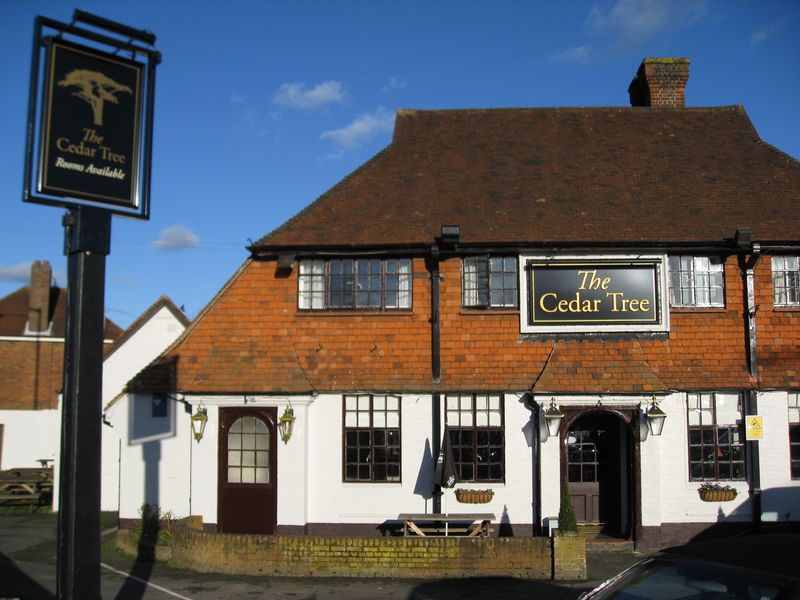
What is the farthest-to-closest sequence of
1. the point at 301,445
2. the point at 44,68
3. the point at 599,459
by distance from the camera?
the point at 599,459 → the point at 301,445 → the point at 44,68

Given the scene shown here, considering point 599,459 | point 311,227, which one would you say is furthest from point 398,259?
point 599,459

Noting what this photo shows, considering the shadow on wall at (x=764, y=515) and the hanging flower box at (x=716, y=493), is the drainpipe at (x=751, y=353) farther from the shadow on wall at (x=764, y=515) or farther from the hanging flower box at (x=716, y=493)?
the hanging flower box at (x=716, y=493)

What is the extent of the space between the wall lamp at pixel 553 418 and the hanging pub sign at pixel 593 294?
1.71 metres

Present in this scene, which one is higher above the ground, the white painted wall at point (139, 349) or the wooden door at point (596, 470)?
the white painted wall at point (139, 349)

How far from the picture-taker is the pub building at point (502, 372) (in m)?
15.4

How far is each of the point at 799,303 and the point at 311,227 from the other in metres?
10.5

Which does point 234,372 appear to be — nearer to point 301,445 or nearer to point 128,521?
point 301,445

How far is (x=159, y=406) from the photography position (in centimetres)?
1608

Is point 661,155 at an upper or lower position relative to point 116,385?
upper

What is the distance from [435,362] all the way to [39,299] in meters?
22.4

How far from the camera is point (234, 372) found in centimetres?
1582

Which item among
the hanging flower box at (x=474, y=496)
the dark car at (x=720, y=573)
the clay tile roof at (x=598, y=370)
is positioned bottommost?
the hanging flower box at (x=474, y=496)

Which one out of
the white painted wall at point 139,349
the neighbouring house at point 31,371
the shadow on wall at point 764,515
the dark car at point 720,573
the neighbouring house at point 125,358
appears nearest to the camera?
the dark car at point 720,573

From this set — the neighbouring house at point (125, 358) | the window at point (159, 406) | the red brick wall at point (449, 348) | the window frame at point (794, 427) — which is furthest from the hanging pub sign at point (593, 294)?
the neighbouring house at point (125, 358)
